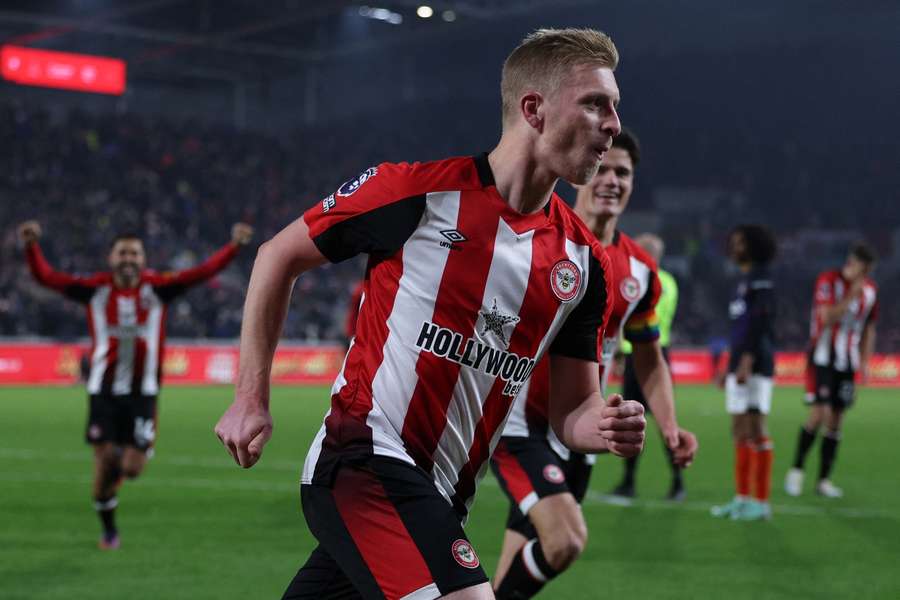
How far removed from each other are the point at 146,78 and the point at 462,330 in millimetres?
42465

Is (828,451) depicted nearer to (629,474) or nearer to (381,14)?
(629,474)

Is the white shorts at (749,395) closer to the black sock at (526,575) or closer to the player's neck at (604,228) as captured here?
the player's neck at (604,228)

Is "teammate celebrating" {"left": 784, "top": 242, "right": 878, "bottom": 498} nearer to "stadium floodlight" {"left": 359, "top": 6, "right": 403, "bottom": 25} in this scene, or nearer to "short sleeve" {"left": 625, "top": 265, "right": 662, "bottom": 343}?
"short sleeve" {"left": 625, "top": 265, "right": 662, "bottom": 343}

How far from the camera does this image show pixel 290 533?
28.2ft

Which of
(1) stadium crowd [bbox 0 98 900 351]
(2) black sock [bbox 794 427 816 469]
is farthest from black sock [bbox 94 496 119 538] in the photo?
(1) stadium crowd [bbox 0 98 900 351]

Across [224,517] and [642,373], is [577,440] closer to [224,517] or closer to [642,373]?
[642,373]

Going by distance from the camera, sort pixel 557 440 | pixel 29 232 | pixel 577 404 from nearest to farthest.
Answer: pixel 577 404 < pixel 557 440 < pixel 29 232

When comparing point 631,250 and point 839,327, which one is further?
point 839,327

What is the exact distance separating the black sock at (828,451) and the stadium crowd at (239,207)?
1874 cm

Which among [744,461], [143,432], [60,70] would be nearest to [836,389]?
[744,461]

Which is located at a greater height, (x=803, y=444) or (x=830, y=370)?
(x=830, y=370)

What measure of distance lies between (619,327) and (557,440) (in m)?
0.76

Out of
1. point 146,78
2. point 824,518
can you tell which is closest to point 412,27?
point 146,78

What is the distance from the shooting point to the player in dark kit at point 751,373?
9375 mm
